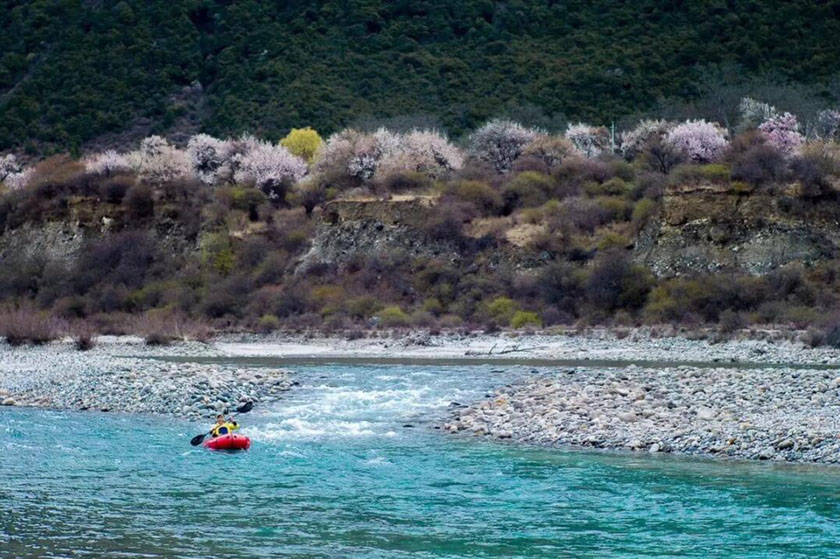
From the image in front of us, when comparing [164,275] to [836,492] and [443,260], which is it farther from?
[836,492]

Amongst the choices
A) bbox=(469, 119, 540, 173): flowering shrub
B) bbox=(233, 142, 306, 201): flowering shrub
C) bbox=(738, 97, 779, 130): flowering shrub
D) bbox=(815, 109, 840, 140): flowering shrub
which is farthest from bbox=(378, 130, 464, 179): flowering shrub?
bbox=(815, 109, 840, 140): flowering shrub

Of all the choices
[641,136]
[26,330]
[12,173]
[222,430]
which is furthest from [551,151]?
[222,430]

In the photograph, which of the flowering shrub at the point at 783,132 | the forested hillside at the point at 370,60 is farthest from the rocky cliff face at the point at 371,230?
the forested hillside at the point at 370,60

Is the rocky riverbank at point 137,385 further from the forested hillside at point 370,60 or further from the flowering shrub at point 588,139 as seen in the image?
the forested hillside at point 370,60

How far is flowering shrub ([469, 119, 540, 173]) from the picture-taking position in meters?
67.1

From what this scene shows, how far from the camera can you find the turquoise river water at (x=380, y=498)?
1552cm

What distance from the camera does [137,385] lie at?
31078 mm

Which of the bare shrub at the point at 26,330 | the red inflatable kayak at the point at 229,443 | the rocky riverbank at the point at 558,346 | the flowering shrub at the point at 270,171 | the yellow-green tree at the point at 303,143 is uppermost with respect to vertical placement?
the yellow-green tree at the point at 303,143

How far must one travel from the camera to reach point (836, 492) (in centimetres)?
1786

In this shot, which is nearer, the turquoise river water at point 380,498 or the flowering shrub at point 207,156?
the turquoise river water at point 380,498

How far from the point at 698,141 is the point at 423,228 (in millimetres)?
14665

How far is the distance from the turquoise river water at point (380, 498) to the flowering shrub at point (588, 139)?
45.6m

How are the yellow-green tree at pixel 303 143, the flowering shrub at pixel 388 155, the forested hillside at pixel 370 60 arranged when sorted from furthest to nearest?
the forested hillside at pixel 370 60 < the yellow-green tree at pixel 303 143 < the flowering shrub at pixel 388 155

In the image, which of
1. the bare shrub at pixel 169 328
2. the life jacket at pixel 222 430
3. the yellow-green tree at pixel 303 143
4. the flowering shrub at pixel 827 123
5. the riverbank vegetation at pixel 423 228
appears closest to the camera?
the life jacket at pixel 222 430
